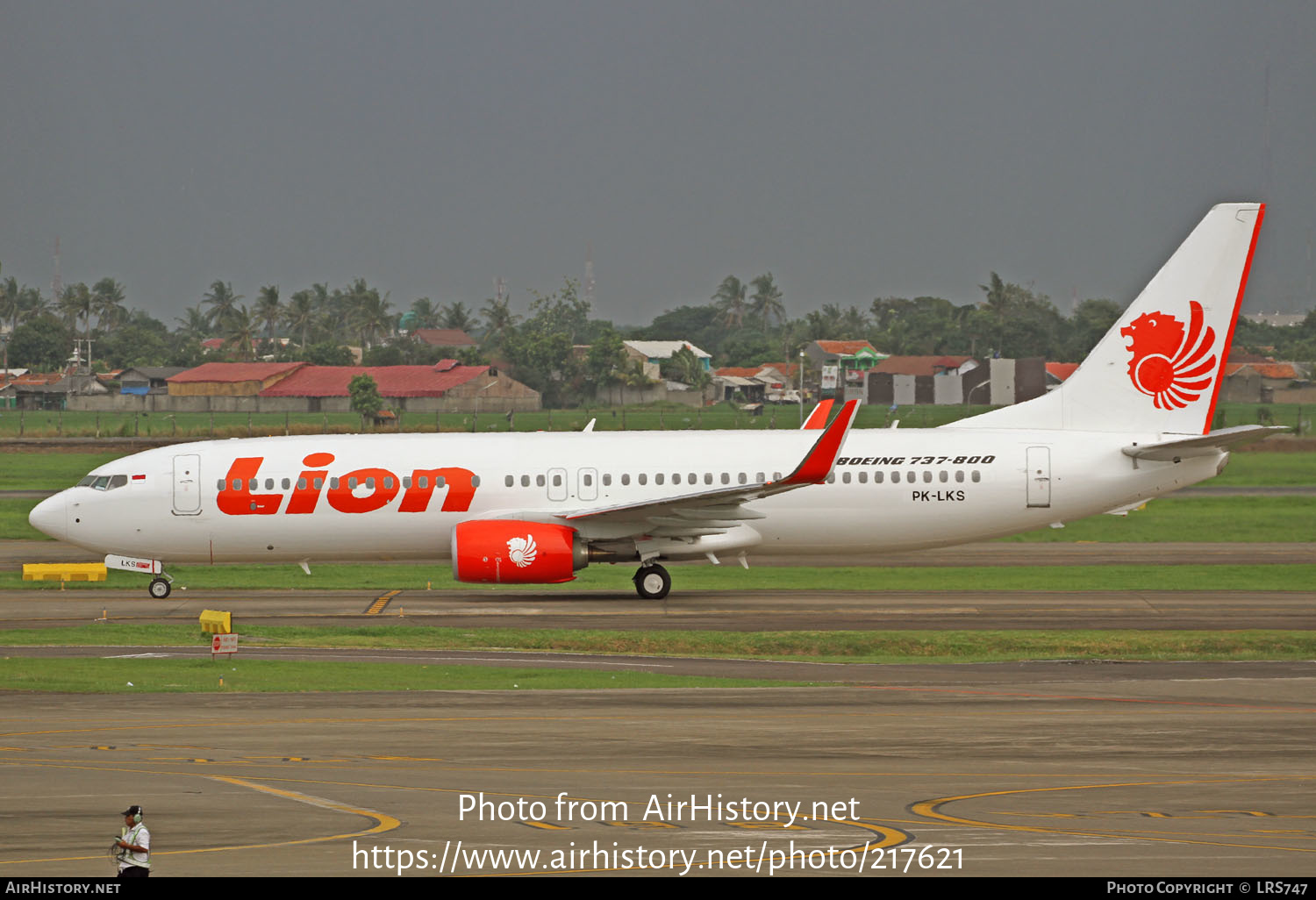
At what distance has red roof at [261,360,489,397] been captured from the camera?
A: 12569cm

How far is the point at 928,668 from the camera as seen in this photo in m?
24.3

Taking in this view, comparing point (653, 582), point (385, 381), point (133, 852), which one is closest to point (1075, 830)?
point (133, 852)

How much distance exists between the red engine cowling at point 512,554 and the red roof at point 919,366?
122m

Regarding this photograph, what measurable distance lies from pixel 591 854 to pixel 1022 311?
7497 inches

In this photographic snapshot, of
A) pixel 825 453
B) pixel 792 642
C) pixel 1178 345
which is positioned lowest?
pixel 792 642

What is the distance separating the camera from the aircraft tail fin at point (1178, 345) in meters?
34.8

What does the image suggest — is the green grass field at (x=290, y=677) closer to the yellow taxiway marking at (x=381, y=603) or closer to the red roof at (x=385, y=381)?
the yellow taxiway marking at (x=381, y=603)

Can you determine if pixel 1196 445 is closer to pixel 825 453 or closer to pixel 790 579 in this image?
pixel 825 453

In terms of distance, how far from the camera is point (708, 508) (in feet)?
109

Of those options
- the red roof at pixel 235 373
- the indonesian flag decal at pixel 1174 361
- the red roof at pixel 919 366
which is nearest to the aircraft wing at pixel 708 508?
the indonesian flag decal at pixel 1174 361

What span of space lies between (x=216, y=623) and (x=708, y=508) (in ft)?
37.6
